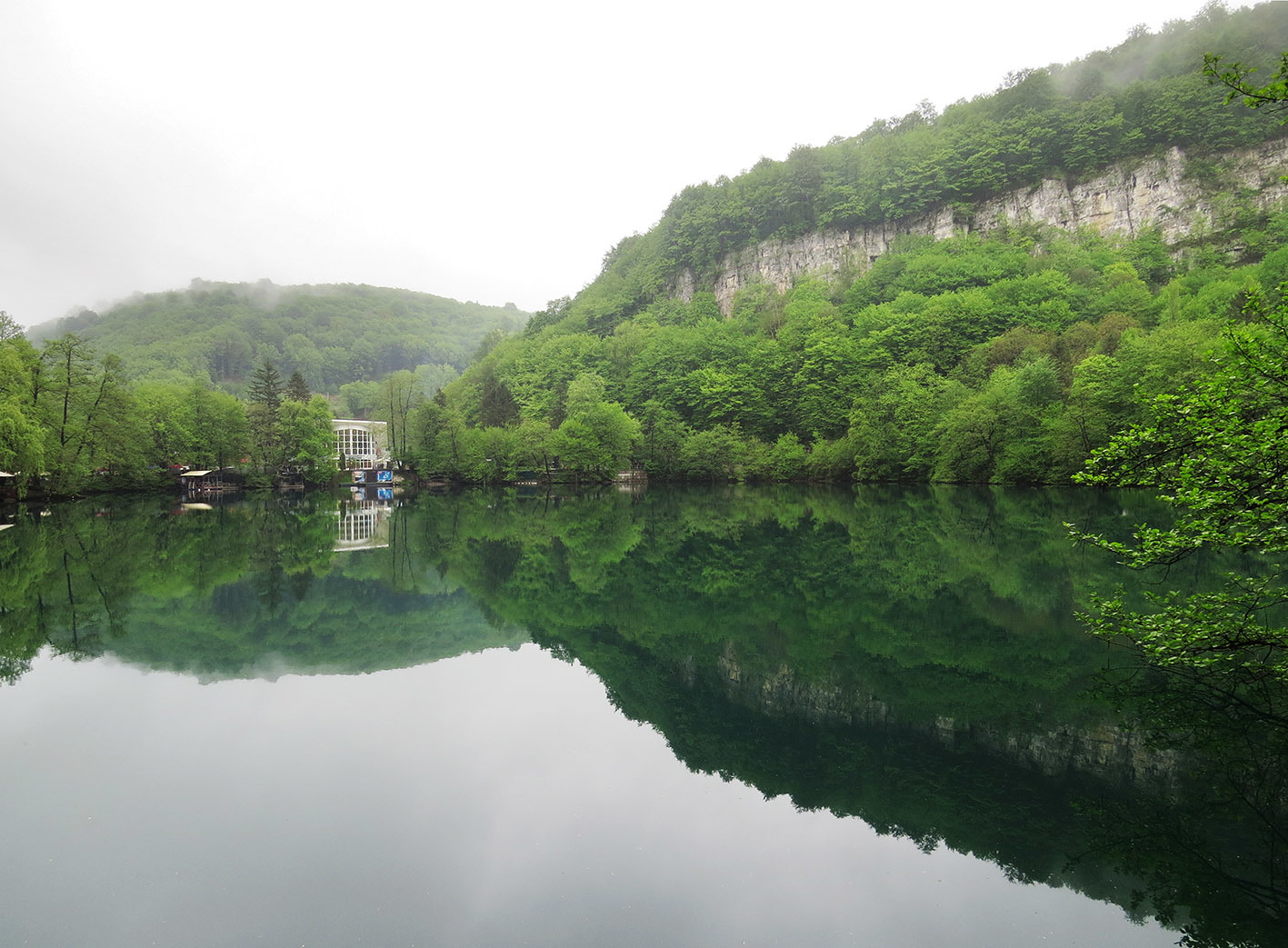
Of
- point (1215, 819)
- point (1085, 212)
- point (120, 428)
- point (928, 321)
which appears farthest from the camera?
point (1085, 212)

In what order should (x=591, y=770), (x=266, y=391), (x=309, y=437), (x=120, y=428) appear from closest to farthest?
(x=591, y=770) → (x=120, y=428) → (x=309, y=437) → (x=266, y=391)

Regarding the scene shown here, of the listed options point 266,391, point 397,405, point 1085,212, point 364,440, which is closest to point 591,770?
point 397,405

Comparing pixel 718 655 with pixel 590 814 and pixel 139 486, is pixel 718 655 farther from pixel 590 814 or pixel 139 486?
pixel 139 486

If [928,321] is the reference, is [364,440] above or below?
below

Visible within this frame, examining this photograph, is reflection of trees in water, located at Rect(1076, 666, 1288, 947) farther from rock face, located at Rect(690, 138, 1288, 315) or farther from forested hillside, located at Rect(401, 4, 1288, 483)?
rock face, located at Rect(690, 138, 1288, 315)

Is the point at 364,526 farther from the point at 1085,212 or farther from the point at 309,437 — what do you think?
the point at 1085,212

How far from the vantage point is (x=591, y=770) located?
7805 millimetres

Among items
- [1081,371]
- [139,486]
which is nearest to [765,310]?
[1081,371]

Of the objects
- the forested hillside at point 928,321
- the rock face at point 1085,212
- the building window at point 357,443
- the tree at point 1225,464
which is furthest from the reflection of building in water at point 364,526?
the rock face at point 1085,212

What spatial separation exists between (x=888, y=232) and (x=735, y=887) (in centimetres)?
11043

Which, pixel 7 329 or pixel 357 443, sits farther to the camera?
pixel 357 443

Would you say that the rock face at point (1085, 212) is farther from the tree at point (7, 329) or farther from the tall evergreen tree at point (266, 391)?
the tree at point (7, 329)

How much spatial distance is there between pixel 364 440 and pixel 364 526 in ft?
276

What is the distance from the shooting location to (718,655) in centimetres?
1162
